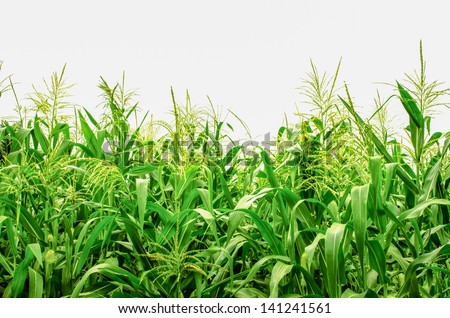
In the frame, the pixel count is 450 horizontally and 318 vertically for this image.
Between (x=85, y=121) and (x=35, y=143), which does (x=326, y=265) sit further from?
(x=35, y=143)

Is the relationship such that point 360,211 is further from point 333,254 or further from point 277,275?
point 277,275

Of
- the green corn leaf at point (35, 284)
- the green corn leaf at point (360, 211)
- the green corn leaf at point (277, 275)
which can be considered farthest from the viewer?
the green corn leaf at point (35, 284)

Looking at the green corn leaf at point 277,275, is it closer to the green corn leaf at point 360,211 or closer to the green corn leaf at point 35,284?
the green corn leaf at point 360,211


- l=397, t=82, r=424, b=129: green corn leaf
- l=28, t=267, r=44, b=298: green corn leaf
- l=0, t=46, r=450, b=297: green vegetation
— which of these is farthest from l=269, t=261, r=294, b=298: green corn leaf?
l=28, t=267, r=44, b=298: green corn leaf

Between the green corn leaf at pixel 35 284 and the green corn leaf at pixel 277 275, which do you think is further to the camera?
the green corn leaf at pixel 35 284

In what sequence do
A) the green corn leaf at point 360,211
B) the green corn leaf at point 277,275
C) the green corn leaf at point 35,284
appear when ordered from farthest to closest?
the green corn leaf at point 35,284 → the green corn leaf at point 277,275 → the green corn leaf at point 360,211

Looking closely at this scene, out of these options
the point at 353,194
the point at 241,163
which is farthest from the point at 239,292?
the point at 241,163

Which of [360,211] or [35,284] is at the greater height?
[360,211]

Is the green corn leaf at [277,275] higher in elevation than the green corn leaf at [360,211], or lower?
lower

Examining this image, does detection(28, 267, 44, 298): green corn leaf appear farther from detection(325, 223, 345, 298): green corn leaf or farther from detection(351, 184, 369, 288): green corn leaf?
detection(351, 184, 369, 288): green corn leaf

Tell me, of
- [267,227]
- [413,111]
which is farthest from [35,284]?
[413,111]

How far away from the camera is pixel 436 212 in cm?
289

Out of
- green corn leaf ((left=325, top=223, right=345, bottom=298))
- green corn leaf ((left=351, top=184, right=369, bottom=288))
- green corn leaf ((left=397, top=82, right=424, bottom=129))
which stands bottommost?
green corn leaf ((left=325, top=223, right=345, bottom=298))

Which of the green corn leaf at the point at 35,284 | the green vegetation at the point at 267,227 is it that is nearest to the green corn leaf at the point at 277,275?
the green vegetation at the point at 267,227
